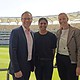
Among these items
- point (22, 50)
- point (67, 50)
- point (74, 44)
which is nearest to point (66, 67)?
point (67, 50)

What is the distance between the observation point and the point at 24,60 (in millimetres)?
2895

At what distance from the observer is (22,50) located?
9.37 ft

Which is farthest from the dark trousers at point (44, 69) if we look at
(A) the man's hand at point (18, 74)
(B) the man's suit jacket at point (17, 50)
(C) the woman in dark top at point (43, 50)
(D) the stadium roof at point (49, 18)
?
(D) the stadium roof at point (49, 18)

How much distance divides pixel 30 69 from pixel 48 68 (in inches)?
11.9

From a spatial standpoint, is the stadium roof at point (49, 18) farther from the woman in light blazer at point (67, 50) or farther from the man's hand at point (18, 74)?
the man's hand at point (18, 74)

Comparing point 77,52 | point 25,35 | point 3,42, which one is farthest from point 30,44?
point 3,42

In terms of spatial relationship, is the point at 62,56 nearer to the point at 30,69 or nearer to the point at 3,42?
the point at 30,69

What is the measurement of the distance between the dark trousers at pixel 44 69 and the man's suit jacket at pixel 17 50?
0.32m

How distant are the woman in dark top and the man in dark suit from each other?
0.57 feet

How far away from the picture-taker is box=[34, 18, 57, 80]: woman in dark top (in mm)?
3133

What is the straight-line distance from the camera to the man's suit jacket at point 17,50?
9.00 feet

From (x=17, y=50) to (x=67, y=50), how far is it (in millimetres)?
758

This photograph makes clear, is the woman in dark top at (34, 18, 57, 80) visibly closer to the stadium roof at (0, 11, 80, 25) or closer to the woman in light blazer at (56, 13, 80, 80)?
the woman in light blazer at (56, 13, 80, 80)

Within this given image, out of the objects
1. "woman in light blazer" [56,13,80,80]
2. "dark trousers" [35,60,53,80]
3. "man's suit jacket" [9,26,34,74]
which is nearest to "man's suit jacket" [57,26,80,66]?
"woman in light blazer" [56,13,80,80]
